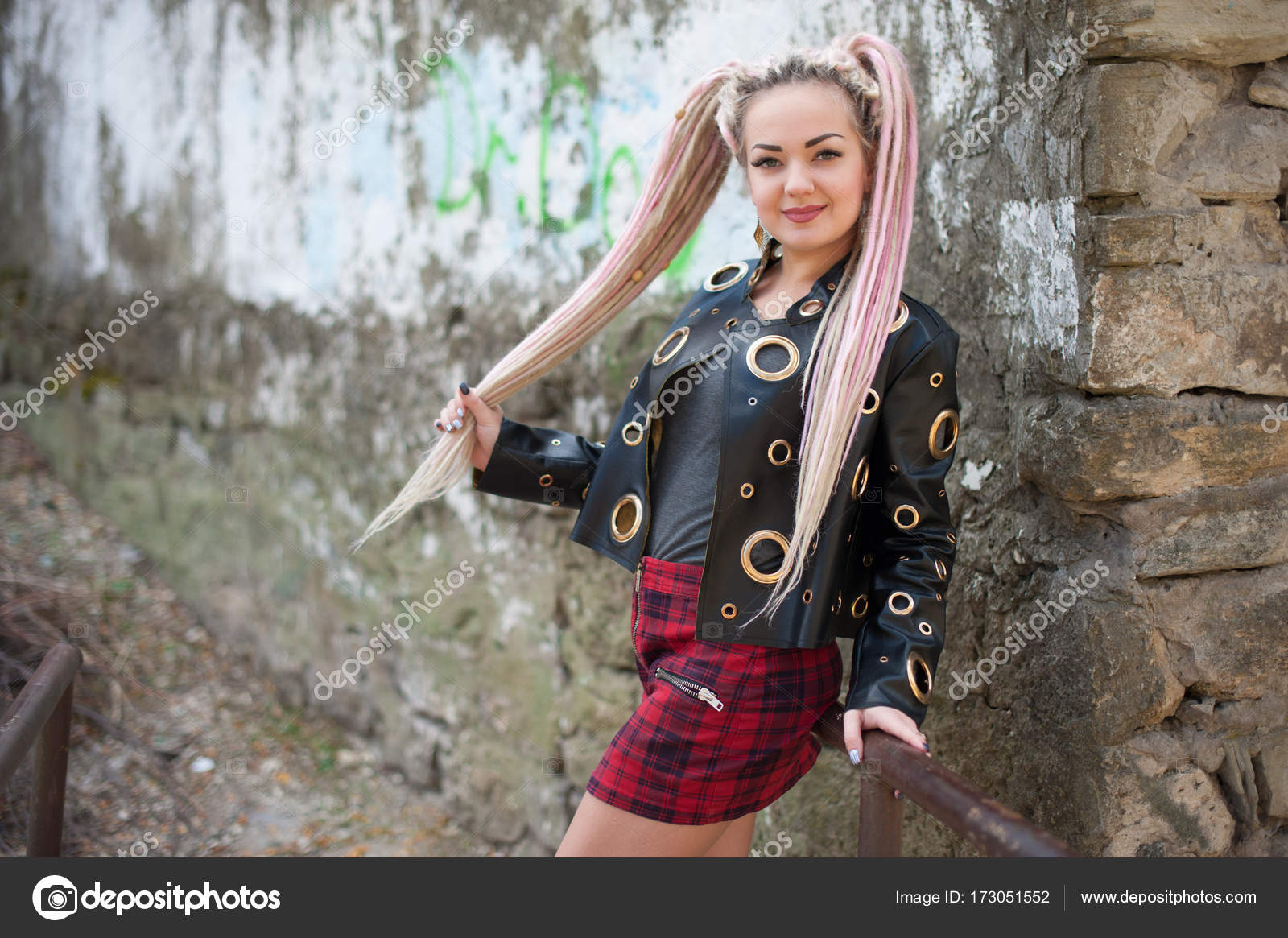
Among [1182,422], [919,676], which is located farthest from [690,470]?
[1182,422]

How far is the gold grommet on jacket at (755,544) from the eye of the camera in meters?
1.61

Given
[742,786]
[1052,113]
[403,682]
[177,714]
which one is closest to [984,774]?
[742,786]

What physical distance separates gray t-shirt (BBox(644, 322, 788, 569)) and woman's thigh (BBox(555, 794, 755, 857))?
0.40 m

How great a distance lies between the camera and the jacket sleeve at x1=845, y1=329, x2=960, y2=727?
5.03 ft

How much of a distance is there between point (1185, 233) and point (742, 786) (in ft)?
3.80

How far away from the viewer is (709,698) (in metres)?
1.59

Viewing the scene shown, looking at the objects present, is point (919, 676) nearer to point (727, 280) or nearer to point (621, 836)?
point (621, 836)

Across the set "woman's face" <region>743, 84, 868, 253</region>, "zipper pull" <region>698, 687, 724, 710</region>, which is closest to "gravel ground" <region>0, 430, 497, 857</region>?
"zipper pull" <region>698, 687, 724, 710</region>

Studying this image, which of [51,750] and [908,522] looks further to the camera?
[51,750]

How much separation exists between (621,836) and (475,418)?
0.74 meters

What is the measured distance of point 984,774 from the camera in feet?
6.79

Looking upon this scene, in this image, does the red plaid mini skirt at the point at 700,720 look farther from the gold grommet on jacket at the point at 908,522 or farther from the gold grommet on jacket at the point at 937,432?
the gold grommet on jacket at the point at 937,432
